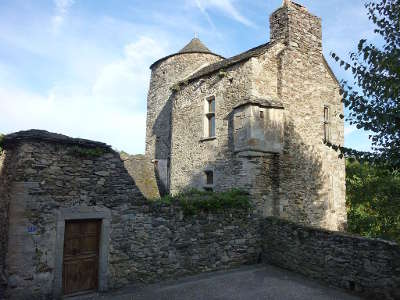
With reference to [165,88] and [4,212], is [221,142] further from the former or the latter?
[4,212]

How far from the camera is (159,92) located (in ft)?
54.4

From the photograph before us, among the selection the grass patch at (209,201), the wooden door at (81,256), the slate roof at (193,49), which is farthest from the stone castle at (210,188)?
the slate roof at (193,49)

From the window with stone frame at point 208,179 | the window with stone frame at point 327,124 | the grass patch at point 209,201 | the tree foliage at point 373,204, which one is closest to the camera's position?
the grass patch at point 209,201

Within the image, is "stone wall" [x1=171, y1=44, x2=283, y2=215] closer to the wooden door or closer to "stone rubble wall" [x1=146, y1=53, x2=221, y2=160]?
"stone rubble wall" [x1=146, y1=53, x2=221, y2=160]

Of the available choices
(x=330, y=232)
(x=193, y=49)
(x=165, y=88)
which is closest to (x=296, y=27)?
(x=193, y=49)

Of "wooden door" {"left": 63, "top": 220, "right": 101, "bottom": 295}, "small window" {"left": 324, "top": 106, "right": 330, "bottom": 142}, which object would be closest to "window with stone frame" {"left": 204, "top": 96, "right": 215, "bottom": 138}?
"small window" {"left": 324, "top": 106, "right": 330, "bottom": 142}

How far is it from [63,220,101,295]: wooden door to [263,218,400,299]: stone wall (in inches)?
200

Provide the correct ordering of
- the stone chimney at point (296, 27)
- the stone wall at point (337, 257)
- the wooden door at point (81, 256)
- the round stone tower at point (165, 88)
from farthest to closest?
the round stone tower at point (165, 88)
the stone chimney at point (296, 27)
the wooden door at point (81, 256)
the stone wall at point (337, 257)

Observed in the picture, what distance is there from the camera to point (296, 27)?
11672 millimetres

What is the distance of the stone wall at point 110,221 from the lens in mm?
5879

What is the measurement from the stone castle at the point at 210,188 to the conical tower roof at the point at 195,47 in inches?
136

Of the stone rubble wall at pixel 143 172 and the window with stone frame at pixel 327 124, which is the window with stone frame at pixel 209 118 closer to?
the stone rubble wall at pixel 143 172

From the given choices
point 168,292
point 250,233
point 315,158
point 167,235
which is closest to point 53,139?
point 167,235

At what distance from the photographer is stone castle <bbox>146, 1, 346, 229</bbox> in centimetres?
1005
